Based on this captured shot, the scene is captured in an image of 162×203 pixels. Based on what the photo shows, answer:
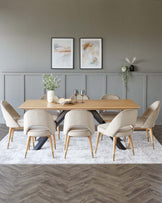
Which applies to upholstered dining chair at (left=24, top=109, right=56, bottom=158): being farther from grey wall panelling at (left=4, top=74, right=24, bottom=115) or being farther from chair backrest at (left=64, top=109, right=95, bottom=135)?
grey wall panelling at (left=4, top=74, right=24, bottom=115)

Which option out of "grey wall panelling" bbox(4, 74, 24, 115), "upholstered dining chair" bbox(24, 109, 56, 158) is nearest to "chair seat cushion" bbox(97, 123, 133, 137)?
"upholstered dining chair" bbox(24, 109, 56, 158)

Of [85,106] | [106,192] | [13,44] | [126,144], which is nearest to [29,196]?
[106,192]

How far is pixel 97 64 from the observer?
7.10m

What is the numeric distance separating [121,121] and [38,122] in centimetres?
125

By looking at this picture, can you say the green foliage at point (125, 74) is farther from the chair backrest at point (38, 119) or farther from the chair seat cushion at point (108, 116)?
the chair backrest at point (38, 119)

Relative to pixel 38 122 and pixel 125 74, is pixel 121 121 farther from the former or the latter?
pixel 125 74

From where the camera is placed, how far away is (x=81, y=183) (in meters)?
3.52

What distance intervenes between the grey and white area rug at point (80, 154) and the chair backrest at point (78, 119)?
493 mm

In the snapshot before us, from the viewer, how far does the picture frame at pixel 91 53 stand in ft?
23.1

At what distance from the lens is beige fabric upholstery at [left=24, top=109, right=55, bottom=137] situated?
4.29 metres

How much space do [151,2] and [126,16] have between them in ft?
2.24

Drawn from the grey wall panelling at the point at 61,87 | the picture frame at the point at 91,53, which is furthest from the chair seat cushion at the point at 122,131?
the picture frame at the point at 91,53

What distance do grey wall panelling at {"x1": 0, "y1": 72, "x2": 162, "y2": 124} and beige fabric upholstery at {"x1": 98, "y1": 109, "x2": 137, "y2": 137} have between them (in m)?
2.59

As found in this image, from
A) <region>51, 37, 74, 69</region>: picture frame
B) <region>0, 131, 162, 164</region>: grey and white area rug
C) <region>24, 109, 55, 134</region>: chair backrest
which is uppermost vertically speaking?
<region>51, 37, 74, 69</region>: picture frame
